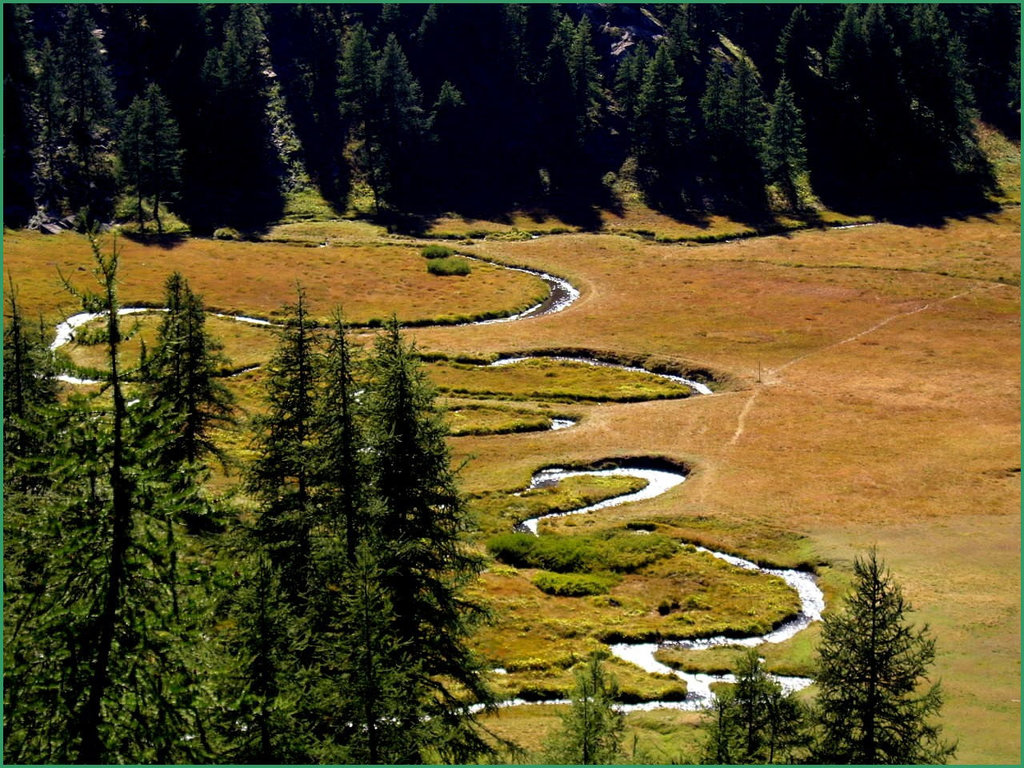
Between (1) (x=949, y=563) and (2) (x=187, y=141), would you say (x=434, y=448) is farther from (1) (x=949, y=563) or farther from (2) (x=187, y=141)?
(2) (x=187, y=141)

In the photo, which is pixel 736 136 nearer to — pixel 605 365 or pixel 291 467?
pixel 605 365

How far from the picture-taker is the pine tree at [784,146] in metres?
144

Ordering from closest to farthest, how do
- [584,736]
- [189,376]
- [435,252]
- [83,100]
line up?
[584,736] → [189,376] → [435,252] → [83,100]

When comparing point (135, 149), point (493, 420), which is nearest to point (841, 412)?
point (493, 420)

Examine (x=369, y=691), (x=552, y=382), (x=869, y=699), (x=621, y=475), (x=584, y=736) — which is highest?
(x=369, y=691)

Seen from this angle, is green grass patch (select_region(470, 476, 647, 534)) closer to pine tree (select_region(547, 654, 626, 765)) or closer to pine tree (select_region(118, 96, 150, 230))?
pine tree (select_region(547, 654, 626, 765))

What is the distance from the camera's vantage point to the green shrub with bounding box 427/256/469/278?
11819 cm

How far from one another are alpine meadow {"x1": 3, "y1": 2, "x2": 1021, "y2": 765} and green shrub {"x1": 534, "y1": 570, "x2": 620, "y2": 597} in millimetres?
263

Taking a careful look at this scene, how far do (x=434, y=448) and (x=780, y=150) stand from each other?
423 feet

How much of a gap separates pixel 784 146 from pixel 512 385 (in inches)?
3283

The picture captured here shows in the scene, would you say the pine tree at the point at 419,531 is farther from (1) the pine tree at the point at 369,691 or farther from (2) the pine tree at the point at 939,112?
(2) the pine tree at the point at 939,112

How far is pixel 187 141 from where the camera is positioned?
146 meters

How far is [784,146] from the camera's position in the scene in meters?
144

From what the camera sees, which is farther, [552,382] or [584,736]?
[552,382]
